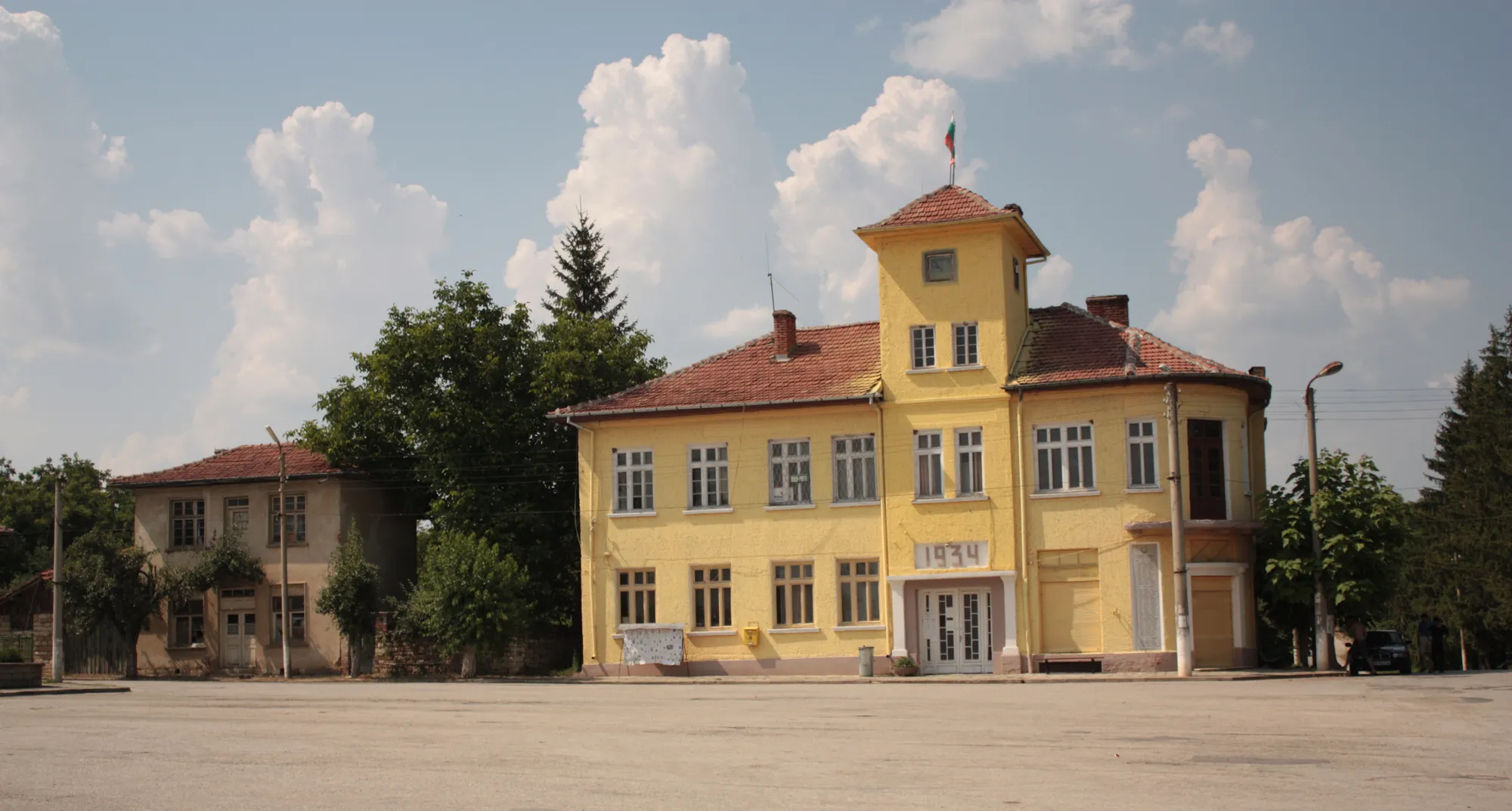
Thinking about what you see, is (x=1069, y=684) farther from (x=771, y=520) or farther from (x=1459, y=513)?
(x=1459, y=513)

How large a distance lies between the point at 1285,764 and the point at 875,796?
4449mm

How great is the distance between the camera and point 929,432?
3500 centimetres

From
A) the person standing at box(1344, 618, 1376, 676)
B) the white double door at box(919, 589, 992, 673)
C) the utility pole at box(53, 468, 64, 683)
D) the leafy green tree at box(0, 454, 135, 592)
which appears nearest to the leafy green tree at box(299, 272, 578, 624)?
the utility pole at box(53, 468, 64, 683)

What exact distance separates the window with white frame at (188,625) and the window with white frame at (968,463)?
25363mm

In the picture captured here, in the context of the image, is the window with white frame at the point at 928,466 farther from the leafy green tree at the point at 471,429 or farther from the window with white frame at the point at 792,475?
the leafy green tree at the point at 471,429

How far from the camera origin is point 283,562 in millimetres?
41250

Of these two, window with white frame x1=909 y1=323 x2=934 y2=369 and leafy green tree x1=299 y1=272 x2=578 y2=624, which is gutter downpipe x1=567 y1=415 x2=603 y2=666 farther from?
window with white frame x1=909 y1=323 x2=934 y2=369

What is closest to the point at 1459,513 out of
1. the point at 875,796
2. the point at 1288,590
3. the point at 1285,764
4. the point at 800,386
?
the point at 1288,590

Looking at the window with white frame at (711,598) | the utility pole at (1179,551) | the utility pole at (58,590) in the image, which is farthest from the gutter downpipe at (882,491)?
the utility pole at (58,590)

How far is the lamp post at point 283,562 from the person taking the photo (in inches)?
1628

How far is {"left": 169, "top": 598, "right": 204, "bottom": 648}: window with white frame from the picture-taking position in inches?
1753

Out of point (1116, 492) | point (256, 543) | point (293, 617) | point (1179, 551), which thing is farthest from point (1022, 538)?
point (256, 543)

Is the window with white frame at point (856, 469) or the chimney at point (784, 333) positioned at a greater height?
the chimney at point (784, 333)

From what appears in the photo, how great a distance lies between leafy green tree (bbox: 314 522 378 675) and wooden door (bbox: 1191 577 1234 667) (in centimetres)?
2334
